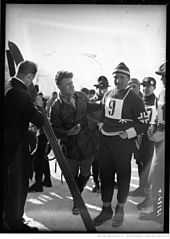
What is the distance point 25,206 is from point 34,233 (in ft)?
0.39

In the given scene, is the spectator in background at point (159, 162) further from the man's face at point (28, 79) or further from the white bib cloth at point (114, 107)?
the man's face at point (28, 79)

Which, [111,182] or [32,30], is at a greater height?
[32,30]

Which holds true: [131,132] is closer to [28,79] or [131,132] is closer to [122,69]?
[122,69]

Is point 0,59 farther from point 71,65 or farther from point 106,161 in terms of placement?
point 106,161

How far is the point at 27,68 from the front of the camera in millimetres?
1158

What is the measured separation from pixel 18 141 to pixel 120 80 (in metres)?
0.49

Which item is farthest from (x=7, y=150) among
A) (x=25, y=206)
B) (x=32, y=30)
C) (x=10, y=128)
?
(x=32, y=30)

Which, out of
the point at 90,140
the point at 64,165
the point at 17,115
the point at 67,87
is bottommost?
the point at 64,165

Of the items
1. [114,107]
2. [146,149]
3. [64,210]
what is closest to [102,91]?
[114,107]

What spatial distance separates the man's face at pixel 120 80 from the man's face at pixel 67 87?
18 cm

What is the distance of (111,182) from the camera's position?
45.7 inches

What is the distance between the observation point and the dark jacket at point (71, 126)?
1152 mm

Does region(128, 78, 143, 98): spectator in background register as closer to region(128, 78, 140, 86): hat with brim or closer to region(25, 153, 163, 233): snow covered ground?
region(128, 78, 140, 86): hat with brim

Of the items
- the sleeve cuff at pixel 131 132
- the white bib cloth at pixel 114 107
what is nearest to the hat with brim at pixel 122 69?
the white bib cloth at pixel 114 107
